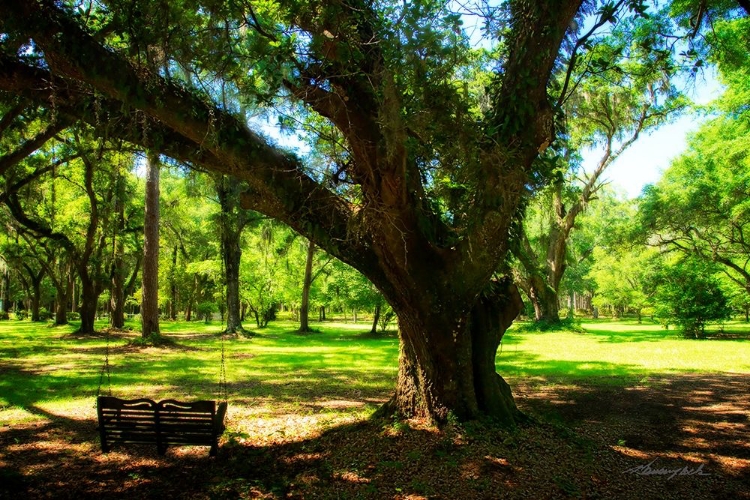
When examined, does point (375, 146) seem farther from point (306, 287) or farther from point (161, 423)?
point (306, 287)

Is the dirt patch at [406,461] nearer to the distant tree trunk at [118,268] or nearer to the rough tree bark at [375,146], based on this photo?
the rough tree bark at [375,146]

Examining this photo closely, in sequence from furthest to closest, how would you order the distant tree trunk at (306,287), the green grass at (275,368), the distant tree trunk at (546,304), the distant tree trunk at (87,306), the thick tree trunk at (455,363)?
the distant tree trunk at (546,304), the distant tree trunk at (306,287), the distant tree trunk at (87,306), the green grass at (275,368), the thick tree trunk at (455,363)

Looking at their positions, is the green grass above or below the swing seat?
below

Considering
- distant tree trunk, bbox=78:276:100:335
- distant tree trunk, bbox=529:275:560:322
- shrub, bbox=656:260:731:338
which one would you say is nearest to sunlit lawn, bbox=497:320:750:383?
shrub, bbox=656:260:731:338

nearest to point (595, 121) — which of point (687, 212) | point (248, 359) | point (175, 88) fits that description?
point (687, 212)

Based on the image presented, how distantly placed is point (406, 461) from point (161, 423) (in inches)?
108

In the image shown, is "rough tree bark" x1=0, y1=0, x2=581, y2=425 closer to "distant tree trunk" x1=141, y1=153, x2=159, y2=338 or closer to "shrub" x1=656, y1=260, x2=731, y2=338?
"distant tree trunk" x1=141, y1=153, x2=159, y2=338

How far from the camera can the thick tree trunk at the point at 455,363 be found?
561 centimetres

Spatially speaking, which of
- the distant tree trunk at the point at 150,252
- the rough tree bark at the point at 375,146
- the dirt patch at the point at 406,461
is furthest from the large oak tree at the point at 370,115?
the distant tree trunk at the point at 150,252

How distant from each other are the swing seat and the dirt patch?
280mm

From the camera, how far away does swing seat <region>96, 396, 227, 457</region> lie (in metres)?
5.21

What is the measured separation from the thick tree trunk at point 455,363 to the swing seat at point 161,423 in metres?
2.33

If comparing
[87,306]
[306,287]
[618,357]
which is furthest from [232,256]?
[618,357]

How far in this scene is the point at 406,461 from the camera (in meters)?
4.98
